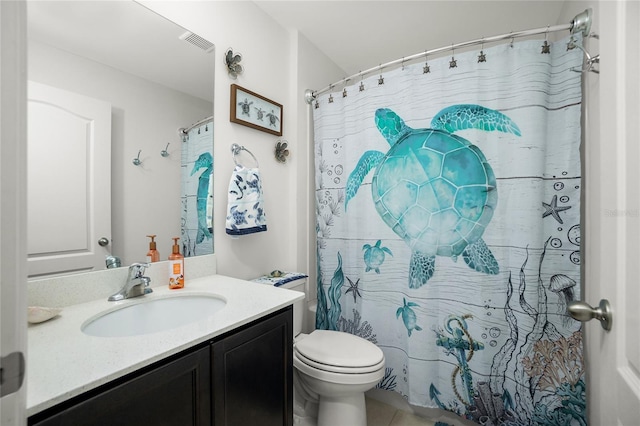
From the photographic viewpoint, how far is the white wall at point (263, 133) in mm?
1509

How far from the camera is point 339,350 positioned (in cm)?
146

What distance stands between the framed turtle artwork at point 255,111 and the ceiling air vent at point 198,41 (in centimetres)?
20

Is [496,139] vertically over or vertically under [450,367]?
over

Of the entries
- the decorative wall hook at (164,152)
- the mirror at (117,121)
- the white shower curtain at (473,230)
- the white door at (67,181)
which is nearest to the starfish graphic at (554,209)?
the white shower curtain at (473,230)

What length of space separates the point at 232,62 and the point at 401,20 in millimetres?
1150

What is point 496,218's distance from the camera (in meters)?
1.38

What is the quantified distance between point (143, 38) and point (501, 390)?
2354 millimetres

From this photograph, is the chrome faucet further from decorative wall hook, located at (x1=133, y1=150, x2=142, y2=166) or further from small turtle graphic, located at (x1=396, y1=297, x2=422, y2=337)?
small turtle graphic, located at (x1=396, y1=297, x2=422, y2=337)

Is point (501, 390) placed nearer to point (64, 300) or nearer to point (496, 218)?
point (496, 218)

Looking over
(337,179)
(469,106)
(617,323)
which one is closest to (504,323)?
(617,323)

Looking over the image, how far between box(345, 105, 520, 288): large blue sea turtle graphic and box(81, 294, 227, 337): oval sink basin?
1039 mm

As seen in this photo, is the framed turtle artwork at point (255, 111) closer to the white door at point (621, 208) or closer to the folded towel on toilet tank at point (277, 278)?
the folded towel on toilet tank at point (277, 278)

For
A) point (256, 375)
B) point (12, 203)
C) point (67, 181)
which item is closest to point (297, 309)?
point (256, 375)

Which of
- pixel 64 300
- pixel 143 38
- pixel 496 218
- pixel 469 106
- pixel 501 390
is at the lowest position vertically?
pixel 501 390
